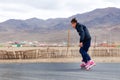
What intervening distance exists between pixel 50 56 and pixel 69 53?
4587 millimetres

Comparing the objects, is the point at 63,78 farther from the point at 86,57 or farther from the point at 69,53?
the point at 69,53

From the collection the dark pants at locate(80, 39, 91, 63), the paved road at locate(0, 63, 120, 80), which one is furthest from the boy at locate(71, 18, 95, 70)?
the paved road at locate(0, 63, 120, 80)

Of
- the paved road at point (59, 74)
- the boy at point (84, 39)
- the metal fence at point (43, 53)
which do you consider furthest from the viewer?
the metal fence at point (43, 53)

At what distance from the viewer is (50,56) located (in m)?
51.1

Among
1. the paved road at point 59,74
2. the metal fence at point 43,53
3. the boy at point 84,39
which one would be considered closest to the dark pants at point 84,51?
the boy at point 84,39

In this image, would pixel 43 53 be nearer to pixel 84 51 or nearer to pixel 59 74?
pixel 84 51

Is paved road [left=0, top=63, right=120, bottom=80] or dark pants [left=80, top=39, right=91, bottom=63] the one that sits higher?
dark pants [left=80, top=39, right=91, bottom=63]

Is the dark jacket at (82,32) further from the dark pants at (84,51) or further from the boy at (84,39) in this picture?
the dark pants at (84,51)

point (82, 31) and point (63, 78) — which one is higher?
point (82, 31)

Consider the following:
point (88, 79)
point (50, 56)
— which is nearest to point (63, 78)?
point (88, 79)

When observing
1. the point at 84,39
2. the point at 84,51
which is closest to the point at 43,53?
the point at 84,51

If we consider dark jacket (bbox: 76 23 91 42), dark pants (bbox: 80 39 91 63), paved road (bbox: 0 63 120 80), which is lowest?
paved road (bbox: 0 63 120 80)

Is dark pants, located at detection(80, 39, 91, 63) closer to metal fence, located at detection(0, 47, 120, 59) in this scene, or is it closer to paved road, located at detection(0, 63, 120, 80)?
paved road, located at detection(0, 63, 120, 80)

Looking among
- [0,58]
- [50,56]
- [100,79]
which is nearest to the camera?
[100,79]
